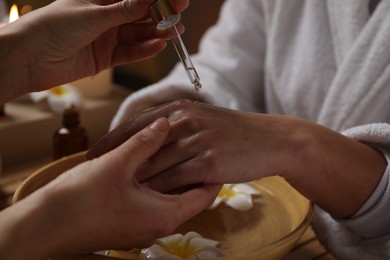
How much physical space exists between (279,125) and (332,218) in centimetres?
19

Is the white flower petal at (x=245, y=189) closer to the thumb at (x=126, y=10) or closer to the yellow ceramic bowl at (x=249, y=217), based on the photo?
the yellow ceramic bowl at (x=249, y=217)

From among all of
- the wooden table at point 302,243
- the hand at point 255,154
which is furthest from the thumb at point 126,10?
the wooden table at point 302,243

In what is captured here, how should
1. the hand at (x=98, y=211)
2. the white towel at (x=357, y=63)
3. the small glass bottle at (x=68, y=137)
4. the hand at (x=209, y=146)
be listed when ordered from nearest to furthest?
the hand at (x=98, y=211) < the hand at (x=209, y=146) < the white towel at (x=357, y=63) < the small glass bottle at (x=68, y=137)

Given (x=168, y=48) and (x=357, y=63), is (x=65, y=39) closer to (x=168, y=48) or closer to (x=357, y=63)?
(x=357, y=63)

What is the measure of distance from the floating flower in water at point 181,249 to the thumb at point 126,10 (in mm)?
318

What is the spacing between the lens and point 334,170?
0.75 meters

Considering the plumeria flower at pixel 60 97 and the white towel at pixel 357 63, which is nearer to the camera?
the white towel at pixel 357 63

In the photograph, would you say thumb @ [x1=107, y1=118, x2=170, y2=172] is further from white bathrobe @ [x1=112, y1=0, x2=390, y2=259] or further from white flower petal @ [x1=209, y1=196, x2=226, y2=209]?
white bathrobe @ [x1=112, y1=0, x2=390, y2=259]

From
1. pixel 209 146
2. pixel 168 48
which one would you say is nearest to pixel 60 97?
pixel 168 48

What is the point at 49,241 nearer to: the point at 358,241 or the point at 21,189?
the point at 21,189

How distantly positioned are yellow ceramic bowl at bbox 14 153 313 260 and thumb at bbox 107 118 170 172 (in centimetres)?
16

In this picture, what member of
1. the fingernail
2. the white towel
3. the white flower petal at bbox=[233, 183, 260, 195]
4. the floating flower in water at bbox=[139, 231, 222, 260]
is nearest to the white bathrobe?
the white towel

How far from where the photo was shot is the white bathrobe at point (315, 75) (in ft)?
2.62

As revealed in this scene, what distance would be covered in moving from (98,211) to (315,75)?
628 mm
